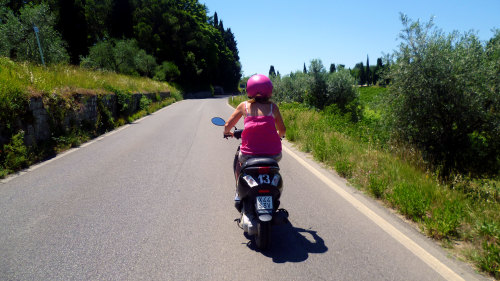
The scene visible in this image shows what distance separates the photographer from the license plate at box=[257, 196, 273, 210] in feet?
10.9

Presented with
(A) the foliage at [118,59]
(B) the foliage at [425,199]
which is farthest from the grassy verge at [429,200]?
(A) the foliage at [118,59]

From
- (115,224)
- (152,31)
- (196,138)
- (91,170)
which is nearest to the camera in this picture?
(115,224)

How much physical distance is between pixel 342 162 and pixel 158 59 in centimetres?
6008

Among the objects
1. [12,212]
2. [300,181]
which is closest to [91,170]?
[12,212]

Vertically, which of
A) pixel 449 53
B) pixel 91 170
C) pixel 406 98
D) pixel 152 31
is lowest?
pixel 91 170

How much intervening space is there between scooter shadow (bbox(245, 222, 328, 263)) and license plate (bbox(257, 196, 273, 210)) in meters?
0.54

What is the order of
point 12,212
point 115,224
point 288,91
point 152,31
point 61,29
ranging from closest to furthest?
1. point 115,224
2. point 12,212
3. point 288,91
4. point 61,29
5. point 152,31

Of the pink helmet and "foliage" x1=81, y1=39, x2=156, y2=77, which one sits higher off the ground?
"foliage" x1=81, y1=39, x2=156, y2=77

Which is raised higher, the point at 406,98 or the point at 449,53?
the point at 449,53

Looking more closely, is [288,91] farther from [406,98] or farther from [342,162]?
[342,162]

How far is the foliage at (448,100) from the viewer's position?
878 centimetres

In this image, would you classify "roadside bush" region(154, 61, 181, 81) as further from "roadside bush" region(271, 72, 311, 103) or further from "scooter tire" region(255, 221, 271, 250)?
"scooter tire" region(255, 221, 271, 250)

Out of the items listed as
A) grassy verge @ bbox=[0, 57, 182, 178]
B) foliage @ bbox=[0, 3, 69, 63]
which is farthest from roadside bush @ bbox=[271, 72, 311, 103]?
foliage @ bbox=[0, 3, 69, 63]

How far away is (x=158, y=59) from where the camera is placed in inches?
2399
